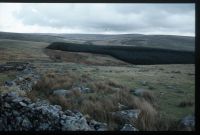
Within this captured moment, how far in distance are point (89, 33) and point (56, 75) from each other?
0.85 m

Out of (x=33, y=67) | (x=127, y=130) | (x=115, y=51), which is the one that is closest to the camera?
(x=127, y=130)

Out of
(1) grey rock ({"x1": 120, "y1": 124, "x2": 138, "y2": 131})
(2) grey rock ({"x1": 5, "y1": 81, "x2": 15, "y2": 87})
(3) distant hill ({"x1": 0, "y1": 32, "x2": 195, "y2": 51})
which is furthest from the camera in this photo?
(3) distant hill ({"x1": 0, "y1": 32, "x2": 195, "y2": 51})

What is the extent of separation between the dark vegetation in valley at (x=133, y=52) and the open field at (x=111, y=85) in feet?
0.43

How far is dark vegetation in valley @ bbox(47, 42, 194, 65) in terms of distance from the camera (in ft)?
19.1

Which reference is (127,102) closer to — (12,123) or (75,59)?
(75,59)

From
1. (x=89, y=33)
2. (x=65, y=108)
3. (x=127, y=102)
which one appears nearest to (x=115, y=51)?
(x=89, y=33)

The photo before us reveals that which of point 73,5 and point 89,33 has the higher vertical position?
point 73,5

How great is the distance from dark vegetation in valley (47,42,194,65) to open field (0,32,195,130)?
13 cm

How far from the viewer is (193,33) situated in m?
5.31

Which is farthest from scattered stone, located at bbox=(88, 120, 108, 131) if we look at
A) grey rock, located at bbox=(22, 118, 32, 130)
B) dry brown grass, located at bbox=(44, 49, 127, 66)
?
dry brown grass, located at bbox=(44, 49, 127, 66)

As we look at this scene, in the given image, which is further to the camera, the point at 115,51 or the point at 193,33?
the point at 115,51

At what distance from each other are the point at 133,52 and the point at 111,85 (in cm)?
76

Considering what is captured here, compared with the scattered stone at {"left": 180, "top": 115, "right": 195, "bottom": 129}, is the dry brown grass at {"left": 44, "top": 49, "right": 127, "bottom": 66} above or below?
above

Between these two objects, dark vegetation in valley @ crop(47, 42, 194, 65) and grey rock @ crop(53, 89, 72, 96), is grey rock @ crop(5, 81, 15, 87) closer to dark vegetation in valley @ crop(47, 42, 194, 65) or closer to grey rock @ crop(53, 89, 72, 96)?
grey rock @ crop(53, 89, 72, 96)
